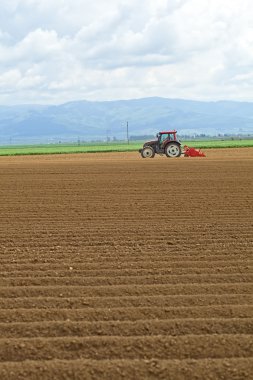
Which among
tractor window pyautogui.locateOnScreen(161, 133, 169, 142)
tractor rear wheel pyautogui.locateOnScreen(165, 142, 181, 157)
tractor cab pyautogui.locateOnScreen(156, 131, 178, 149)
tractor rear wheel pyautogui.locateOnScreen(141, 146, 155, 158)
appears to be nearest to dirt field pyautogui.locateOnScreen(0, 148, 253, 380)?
tractor rear wheel pyautogui.locateOnScreen(165, 142, 181, 157)

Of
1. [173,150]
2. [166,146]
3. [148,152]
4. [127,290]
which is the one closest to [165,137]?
[166,146]

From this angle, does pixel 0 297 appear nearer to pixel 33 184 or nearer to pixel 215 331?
pixel 215 331

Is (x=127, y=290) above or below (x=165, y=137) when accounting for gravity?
below

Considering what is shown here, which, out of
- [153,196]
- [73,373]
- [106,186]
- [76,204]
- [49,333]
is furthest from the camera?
[106,186]

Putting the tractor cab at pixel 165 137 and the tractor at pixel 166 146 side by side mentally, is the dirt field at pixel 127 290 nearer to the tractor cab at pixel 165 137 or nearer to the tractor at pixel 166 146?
the tractor at pixel 166 146

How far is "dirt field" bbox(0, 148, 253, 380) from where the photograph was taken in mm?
4414

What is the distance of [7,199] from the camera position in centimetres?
1366

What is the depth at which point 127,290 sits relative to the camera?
19.7 feet

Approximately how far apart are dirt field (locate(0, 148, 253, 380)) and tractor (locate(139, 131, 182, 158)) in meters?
16.5

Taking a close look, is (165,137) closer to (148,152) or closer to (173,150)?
(173,150)

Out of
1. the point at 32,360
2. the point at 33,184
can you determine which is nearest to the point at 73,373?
the point at 32,360

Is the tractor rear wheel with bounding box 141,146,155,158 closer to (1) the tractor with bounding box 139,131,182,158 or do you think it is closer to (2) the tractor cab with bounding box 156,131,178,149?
(1) the tractor with bounding box 139,131,182,158

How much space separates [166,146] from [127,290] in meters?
23.3

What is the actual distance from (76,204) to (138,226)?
3.06m
